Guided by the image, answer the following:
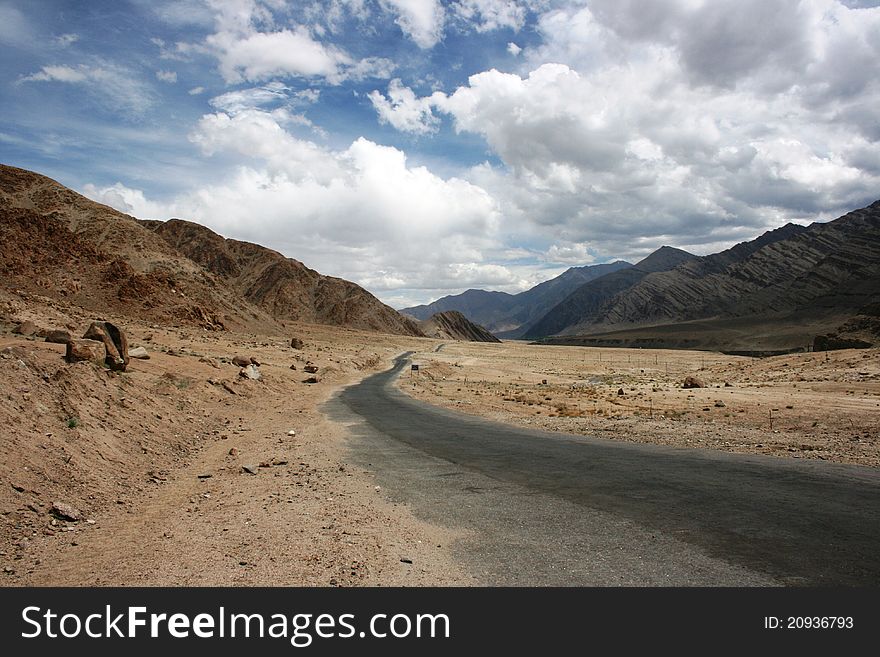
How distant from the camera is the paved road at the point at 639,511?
6.61 m

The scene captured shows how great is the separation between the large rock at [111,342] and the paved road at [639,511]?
9.37 m

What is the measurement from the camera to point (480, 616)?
18.2ft

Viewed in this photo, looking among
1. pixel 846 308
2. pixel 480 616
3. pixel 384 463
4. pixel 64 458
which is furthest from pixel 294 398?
pixel 846 308

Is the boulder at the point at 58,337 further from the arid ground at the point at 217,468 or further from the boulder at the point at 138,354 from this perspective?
the boulder at the point at 138,354

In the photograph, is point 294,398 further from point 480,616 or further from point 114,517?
point 480,616

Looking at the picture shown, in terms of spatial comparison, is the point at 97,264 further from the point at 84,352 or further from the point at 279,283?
the point at 279,283

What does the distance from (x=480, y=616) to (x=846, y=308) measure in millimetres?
217384

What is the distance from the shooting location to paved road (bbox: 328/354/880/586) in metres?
6.61

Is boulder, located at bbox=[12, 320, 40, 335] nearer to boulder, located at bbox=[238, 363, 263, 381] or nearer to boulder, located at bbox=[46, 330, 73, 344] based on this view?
boulder, located at bbox=[46, 330, 73, 344]

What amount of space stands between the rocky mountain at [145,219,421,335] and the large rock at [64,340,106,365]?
138m

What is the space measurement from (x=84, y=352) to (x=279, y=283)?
5969 inches

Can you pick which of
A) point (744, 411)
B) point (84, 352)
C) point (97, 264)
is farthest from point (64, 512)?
point (97, 264)

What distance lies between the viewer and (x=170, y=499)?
402 inches

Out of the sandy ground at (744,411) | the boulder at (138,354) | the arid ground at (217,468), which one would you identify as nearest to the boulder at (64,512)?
the arid ground at (217,468)
